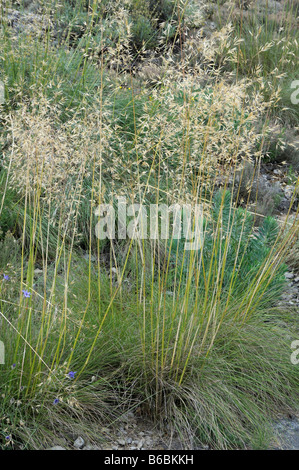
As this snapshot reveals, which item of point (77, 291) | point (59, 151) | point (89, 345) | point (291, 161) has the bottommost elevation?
point (89, 345)

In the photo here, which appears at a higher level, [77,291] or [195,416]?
[77,291]

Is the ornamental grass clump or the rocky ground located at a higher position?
the ornamental grass clump

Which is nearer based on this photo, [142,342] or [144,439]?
[144,439]

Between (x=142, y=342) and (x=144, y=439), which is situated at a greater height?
(x=142, y=342)

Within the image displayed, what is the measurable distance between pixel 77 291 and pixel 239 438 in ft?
4.13

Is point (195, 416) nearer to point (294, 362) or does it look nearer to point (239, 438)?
point (239, 438)

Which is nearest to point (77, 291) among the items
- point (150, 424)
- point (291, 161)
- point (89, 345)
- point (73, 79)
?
point (89, 345)

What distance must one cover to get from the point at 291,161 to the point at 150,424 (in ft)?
12.8

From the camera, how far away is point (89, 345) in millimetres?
2504

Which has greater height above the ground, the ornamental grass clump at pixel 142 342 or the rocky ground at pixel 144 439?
the ornamental grass clump at pixel 142 342

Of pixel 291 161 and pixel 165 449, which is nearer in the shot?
pixel 165 449
